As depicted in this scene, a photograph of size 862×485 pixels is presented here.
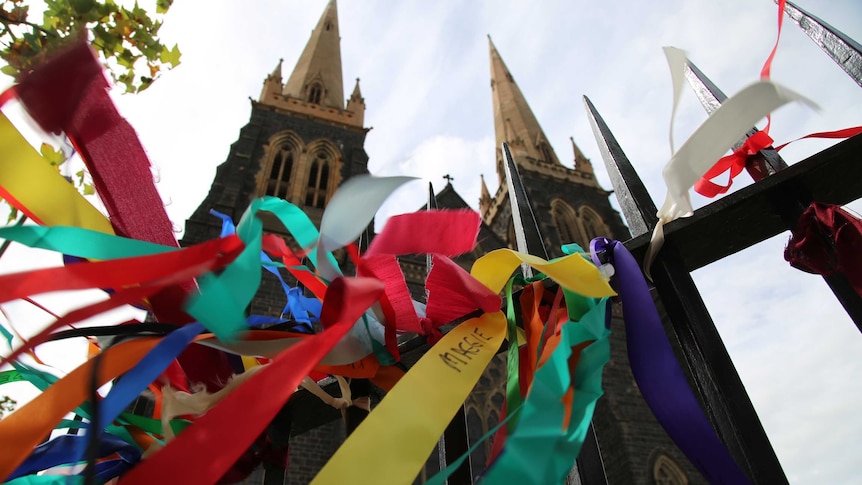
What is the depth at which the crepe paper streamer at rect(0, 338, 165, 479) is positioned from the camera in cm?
79

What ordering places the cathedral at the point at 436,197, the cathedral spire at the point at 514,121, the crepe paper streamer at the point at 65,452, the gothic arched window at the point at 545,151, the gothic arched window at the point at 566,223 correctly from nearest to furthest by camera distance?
the crepe paper streamer at the point at 65,452, the cathedral at the point at 436,197, the gothic arched window at the point at 566,223, the cathedral spire at the point at 514,121, the gothic arched window at the point at 545,151

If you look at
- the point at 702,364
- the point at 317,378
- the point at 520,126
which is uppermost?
the point at 520,126

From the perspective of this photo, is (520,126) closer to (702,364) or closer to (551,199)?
(551,199)

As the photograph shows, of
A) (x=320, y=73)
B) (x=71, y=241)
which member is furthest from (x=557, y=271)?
(x=320, y=73)

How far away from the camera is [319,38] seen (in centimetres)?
2619

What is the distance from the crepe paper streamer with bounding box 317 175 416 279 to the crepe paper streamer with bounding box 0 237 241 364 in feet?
0.57

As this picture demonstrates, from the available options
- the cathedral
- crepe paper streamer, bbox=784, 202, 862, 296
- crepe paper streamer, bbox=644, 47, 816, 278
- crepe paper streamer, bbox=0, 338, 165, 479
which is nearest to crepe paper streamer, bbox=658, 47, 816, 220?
crepe paper streamer, bbox=644, 47, 816, 278

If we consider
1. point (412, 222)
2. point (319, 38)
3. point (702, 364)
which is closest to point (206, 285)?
point (412, 222)

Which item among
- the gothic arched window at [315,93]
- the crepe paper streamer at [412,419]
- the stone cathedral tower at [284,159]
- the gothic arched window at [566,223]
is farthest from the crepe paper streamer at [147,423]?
the gothic arched window at [315,93]

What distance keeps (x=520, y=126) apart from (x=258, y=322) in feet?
82.3

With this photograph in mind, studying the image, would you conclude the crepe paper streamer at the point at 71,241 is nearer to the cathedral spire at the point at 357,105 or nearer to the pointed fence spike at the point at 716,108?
the pointed fence spike at the point at 716,108

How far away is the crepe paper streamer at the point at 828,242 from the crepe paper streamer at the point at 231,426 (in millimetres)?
990

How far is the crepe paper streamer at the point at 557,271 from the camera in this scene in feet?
2.98

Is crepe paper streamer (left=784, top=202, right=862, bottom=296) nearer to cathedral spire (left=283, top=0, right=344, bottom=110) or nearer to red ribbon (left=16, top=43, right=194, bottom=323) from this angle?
red ribbon (left=16, top=43, right=194, bottom=323)
